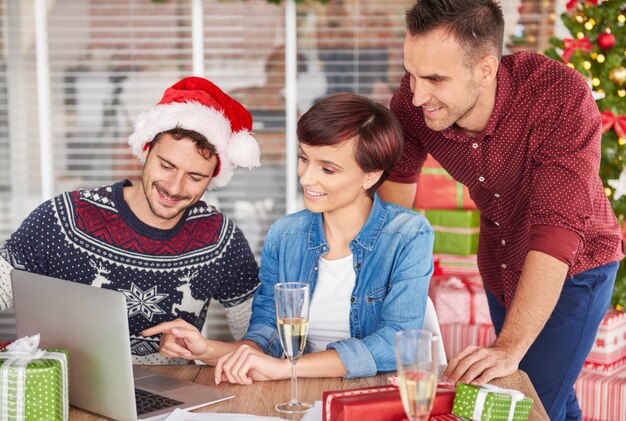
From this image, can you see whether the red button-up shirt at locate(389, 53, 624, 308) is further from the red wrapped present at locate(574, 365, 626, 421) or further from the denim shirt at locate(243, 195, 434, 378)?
the red wrapped present at locate(574, 365, 626, 421)

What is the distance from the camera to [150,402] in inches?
61.5

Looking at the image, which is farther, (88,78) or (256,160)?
(88,78)

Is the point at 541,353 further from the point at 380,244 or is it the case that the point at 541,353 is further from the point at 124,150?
the point at 124,150

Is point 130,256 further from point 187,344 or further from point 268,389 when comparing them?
point 268,389

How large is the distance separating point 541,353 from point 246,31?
10.0ft

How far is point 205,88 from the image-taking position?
7.97ft

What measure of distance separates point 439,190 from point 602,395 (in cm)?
124

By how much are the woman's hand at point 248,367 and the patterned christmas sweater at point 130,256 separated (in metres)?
0.60

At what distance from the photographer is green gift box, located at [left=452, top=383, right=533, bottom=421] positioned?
136 cm

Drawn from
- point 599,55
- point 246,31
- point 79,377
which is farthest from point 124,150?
point 79,377

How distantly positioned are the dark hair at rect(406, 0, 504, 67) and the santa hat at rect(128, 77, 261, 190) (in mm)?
623

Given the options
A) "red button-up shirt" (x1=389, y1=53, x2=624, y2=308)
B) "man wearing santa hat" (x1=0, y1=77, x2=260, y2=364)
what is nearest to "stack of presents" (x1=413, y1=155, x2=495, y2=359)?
"red button-up shirt" (x1=389, y1=53, x2=624, y2=308)

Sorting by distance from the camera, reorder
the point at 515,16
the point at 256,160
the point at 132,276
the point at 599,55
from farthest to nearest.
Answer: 1. the point at 515,16
2. the point at 599,55
3. the point at 256,160
4. the point at 132,276

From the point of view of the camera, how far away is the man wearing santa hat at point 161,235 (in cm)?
224
